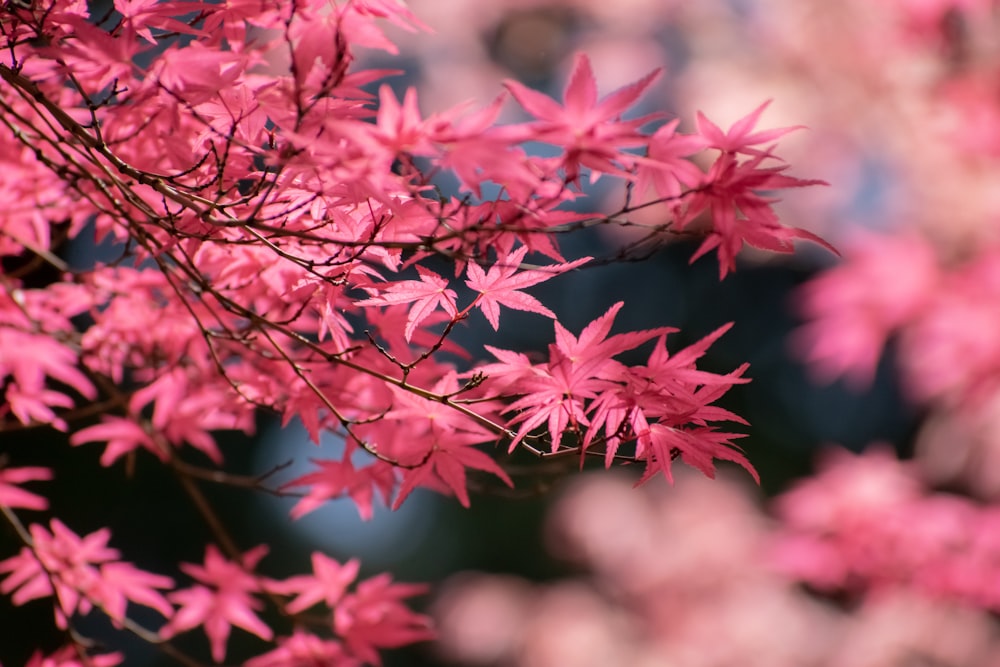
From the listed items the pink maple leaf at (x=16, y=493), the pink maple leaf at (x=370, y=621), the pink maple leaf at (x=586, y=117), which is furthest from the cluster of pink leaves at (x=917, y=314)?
the pink maple leaf at (x=16, y=493)

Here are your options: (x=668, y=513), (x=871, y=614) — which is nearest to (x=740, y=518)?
(x=668, y=513)

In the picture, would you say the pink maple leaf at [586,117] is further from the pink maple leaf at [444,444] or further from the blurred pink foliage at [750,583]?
the blurred pink foliage at [750,583]

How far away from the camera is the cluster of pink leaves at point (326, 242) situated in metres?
0.70

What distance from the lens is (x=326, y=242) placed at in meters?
0.68

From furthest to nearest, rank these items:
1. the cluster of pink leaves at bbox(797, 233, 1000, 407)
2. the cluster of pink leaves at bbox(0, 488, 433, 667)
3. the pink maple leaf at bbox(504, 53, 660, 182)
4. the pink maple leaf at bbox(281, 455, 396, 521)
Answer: the cluster of pink leaves at bbox(797, 233, 1000, 407), the cluster of pink leaves at bbox(0, 488, 433, 667), the pink maple leaf at bbox(281, 455, 396, 521), the pink maple leaf at bbox(504, 53, 660, 182)

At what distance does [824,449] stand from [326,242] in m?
5.07

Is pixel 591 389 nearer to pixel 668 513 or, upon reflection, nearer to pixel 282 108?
pixel 282 108

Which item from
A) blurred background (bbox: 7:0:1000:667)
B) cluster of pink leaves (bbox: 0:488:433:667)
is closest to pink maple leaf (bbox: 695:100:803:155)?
cluster of pink leaves (bbox: 0:488:433:667)

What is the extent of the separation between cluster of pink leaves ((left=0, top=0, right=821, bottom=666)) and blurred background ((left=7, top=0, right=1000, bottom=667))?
852 mm

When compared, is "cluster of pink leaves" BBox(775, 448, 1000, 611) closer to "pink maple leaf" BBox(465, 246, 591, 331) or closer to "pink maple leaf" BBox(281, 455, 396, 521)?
"pink maple leaf" BBox(281, 455, 396, 521)

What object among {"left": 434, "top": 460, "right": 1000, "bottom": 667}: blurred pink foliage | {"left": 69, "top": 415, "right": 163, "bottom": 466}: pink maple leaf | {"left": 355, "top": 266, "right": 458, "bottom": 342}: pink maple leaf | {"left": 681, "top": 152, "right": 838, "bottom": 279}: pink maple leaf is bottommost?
{"left": 434, "top": 460, "right": 1000, "bottom": 667}: blurred pink foliage

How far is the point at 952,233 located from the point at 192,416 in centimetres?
267

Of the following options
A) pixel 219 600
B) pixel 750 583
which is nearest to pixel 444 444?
pixel 219 600

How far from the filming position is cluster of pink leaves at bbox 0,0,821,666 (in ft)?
2.29
